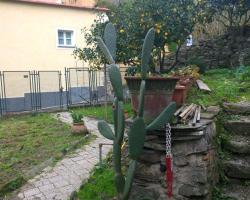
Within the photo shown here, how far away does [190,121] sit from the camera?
10.6ft

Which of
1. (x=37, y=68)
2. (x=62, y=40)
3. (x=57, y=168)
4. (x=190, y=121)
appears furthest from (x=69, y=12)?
(x=190, y=121)

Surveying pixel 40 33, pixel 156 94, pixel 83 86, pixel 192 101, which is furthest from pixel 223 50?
pixel 156 94

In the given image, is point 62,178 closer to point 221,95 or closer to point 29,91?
point 221,95

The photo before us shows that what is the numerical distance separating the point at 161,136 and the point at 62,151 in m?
3.37

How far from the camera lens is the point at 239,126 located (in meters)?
3.79

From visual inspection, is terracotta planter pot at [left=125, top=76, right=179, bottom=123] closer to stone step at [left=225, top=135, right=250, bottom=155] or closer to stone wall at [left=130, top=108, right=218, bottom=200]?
stone wall at [left=130, top=108, right=218, bottom=200]

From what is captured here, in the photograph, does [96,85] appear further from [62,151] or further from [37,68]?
[62,151]

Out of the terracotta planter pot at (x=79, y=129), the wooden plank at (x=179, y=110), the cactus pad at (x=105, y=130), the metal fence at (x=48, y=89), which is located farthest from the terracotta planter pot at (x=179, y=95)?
the metal fence at (x=48, y=89)

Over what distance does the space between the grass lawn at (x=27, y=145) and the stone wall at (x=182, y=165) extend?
7.26ft

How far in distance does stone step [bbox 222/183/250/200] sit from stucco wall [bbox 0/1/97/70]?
1177 centimetres

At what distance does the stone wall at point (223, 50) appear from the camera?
1007 cm

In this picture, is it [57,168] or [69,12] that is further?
[69,12]

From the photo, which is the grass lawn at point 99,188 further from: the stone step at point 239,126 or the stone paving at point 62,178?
the stone step at point 239,126

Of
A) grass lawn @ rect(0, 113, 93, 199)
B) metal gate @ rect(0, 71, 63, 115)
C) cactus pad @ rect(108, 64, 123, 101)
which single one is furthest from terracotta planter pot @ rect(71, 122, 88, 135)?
metal gate @ rect(0, 71, 63, 115)
